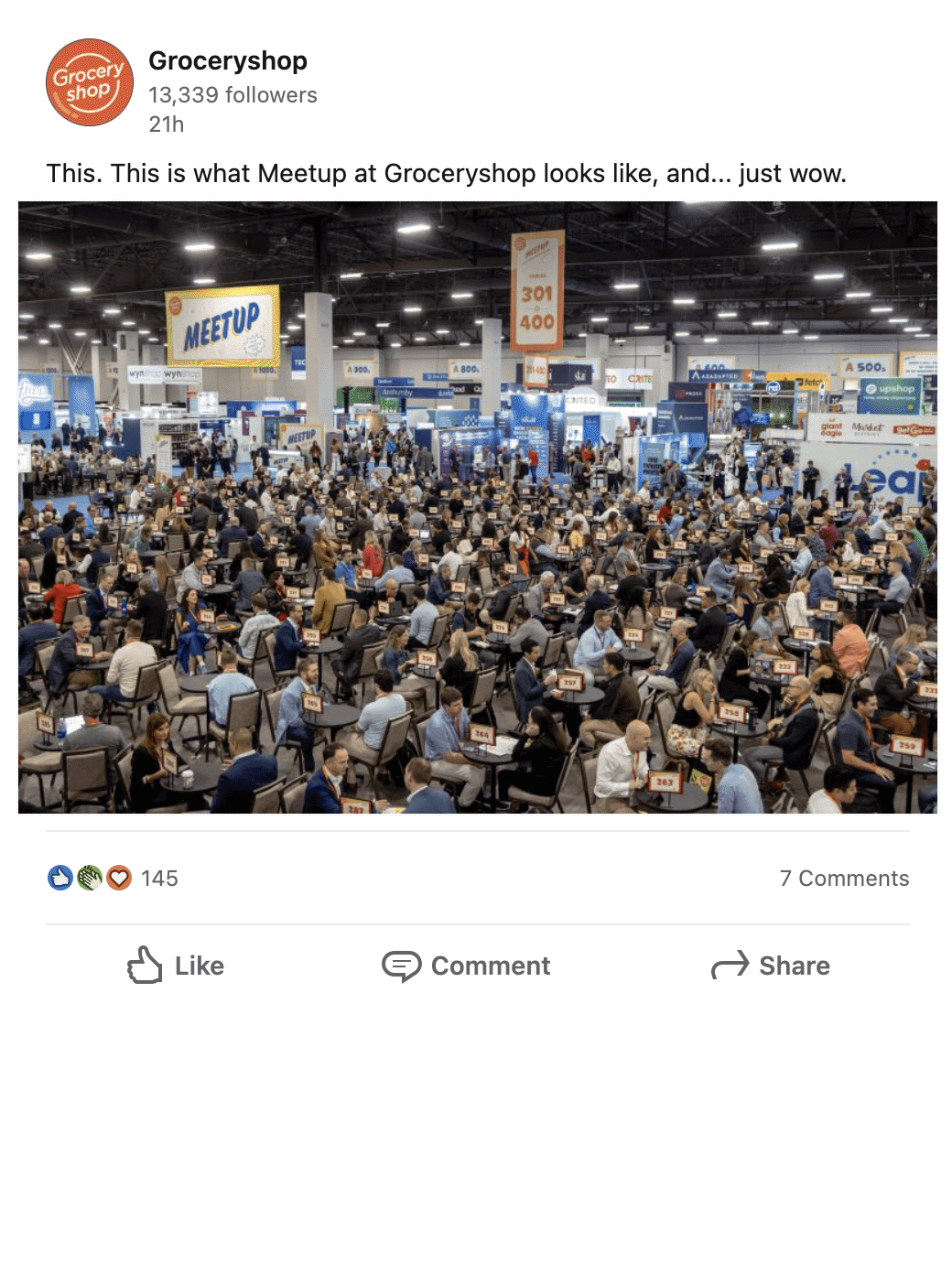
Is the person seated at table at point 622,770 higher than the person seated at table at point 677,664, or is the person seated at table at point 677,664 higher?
the person seated at table at point 677,664

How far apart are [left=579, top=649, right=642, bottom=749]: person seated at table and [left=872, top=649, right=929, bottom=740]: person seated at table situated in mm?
2017

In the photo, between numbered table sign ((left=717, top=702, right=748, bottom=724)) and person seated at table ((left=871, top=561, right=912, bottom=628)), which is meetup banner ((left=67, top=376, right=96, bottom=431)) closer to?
person seated at table ((left=871, top=561, right=912, bottom=628))

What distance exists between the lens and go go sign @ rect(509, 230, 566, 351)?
1392 centimetres

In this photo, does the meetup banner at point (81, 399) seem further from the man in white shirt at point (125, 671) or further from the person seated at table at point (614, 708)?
the person seated at table at point (614, 708)

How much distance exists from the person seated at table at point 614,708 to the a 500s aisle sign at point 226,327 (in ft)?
33.1

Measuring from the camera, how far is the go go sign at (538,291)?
13.9 metres

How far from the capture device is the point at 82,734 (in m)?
6.99
